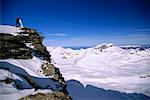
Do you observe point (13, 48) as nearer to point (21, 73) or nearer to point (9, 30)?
point (9, 30)

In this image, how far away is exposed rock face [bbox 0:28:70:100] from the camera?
137 inches

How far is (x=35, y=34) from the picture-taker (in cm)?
377

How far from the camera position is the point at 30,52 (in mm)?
3756

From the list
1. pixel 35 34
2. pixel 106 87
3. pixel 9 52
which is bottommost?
pixel 106 87

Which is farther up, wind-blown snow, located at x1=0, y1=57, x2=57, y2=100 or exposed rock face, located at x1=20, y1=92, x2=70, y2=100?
wind-blown snow, located at x1=0, y1=57, x2=57, y2=100

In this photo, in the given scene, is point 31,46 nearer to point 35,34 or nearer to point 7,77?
point 35,34

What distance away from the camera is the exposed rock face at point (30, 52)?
11.4 ft

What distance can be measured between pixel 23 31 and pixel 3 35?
0.89ft

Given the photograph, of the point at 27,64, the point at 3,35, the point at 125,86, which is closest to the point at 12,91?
the point at 27,64

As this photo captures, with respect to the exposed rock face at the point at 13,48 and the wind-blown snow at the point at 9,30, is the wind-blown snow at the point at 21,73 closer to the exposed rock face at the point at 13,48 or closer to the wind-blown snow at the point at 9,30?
the exposed rock face at the point at 13,48

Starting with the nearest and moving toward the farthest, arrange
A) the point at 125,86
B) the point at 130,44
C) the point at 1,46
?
the point at 1,46 → the point at 130,44 → the point at 125,86

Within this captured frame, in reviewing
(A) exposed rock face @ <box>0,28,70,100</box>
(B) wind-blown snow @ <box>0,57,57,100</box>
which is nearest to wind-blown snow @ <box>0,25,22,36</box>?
(A) exposed rock face @ <box>0,28,70,100</box>

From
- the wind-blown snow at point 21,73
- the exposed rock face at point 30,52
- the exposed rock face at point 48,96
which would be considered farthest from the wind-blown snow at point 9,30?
the exposed rock face at point 48,96

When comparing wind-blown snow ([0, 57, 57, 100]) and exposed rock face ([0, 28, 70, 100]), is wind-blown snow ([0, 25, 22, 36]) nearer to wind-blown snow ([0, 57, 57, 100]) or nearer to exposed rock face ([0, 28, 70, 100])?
exposed rock face ([0, 28, 70, 100])
